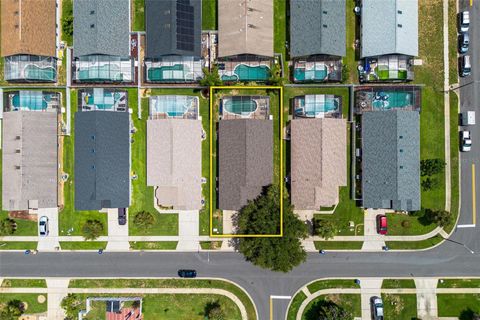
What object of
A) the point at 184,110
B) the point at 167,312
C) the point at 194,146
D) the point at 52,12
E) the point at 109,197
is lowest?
the point at 167,312

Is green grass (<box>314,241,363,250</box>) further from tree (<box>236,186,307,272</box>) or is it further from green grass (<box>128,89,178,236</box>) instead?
green grass (<box>128,89,178,236</box>)

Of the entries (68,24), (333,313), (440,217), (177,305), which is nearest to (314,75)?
(440,217)

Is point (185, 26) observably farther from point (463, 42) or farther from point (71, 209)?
point (463, 42)

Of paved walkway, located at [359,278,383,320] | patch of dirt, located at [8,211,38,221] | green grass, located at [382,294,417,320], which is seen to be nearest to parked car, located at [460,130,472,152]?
paved walkway, located at [359,278,383,320]

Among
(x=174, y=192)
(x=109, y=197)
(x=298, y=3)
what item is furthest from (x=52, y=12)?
(x=298, y=3)

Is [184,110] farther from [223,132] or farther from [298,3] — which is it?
[298,3]

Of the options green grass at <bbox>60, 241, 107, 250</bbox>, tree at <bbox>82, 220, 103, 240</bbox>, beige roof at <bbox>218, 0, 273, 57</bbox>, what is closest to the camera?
beige roof at <bbox>218, 0, 273, 57</bbox>
